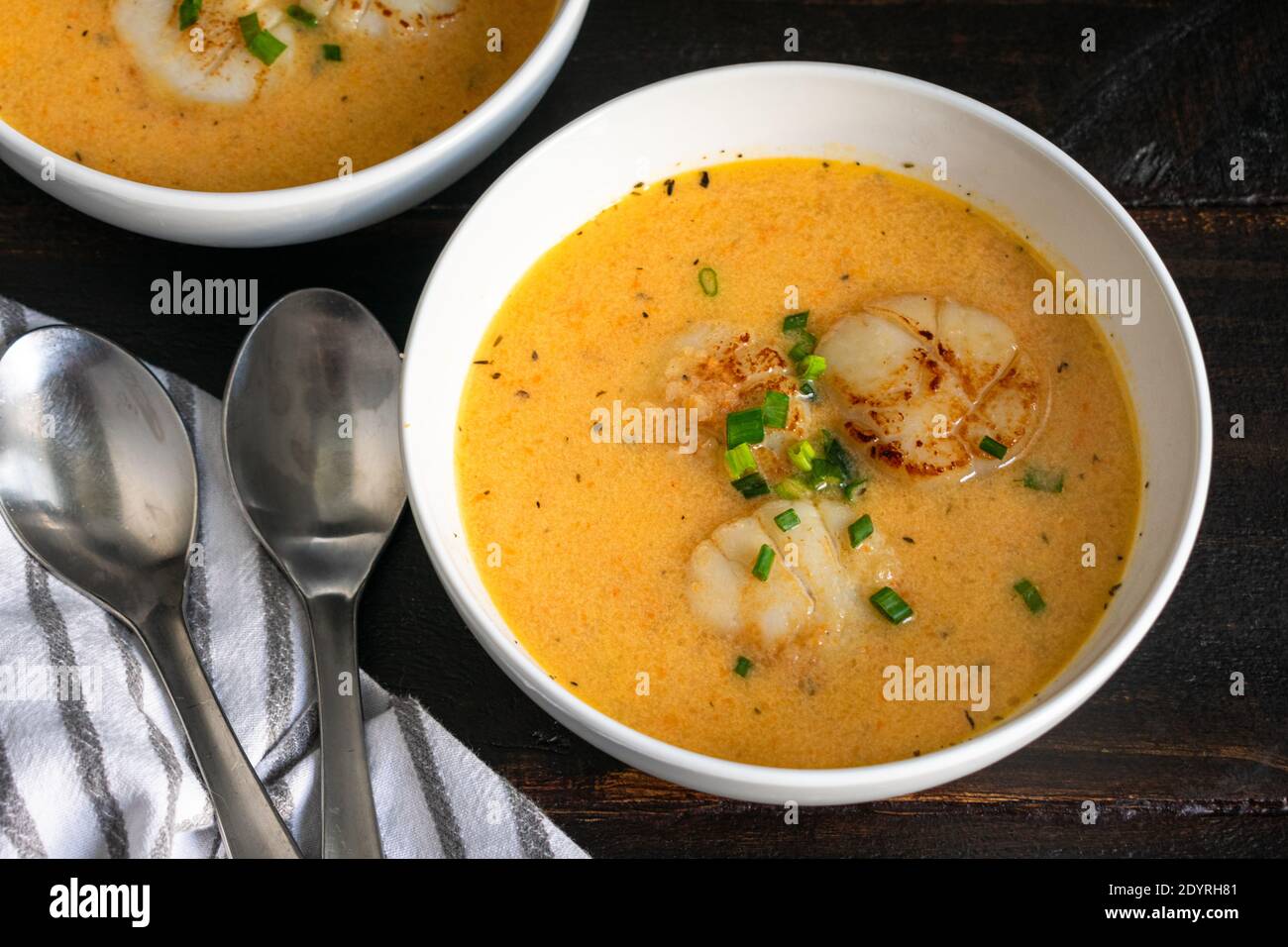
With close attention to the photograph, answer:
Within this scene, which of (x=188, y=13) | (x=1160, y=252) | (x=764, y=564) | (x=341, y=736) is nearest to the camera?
(x=764, y=564)

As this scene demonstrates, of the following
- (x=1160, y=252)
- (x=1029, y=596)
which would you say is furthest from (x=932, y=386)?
(x=1160, y=252)

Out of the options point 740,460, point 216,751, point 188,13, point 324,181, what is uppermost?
point 188,13

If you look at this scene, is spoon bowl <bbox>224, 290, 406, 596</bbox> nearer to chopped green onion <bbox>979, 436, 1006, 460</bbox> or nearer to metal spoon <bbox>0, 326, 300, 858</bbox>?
metal spoon <bbox>0, 326, 300, 858</bbox>

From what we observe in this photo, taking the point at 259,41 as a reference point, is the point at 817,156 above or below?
below

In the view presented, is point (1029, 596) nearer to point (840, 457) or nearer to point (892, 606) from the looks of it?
point (892, 606)

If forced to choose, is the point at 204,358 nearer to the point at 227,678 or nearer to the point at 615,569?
the point at 227,678

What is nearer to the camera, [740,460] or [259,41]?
[740,460]
